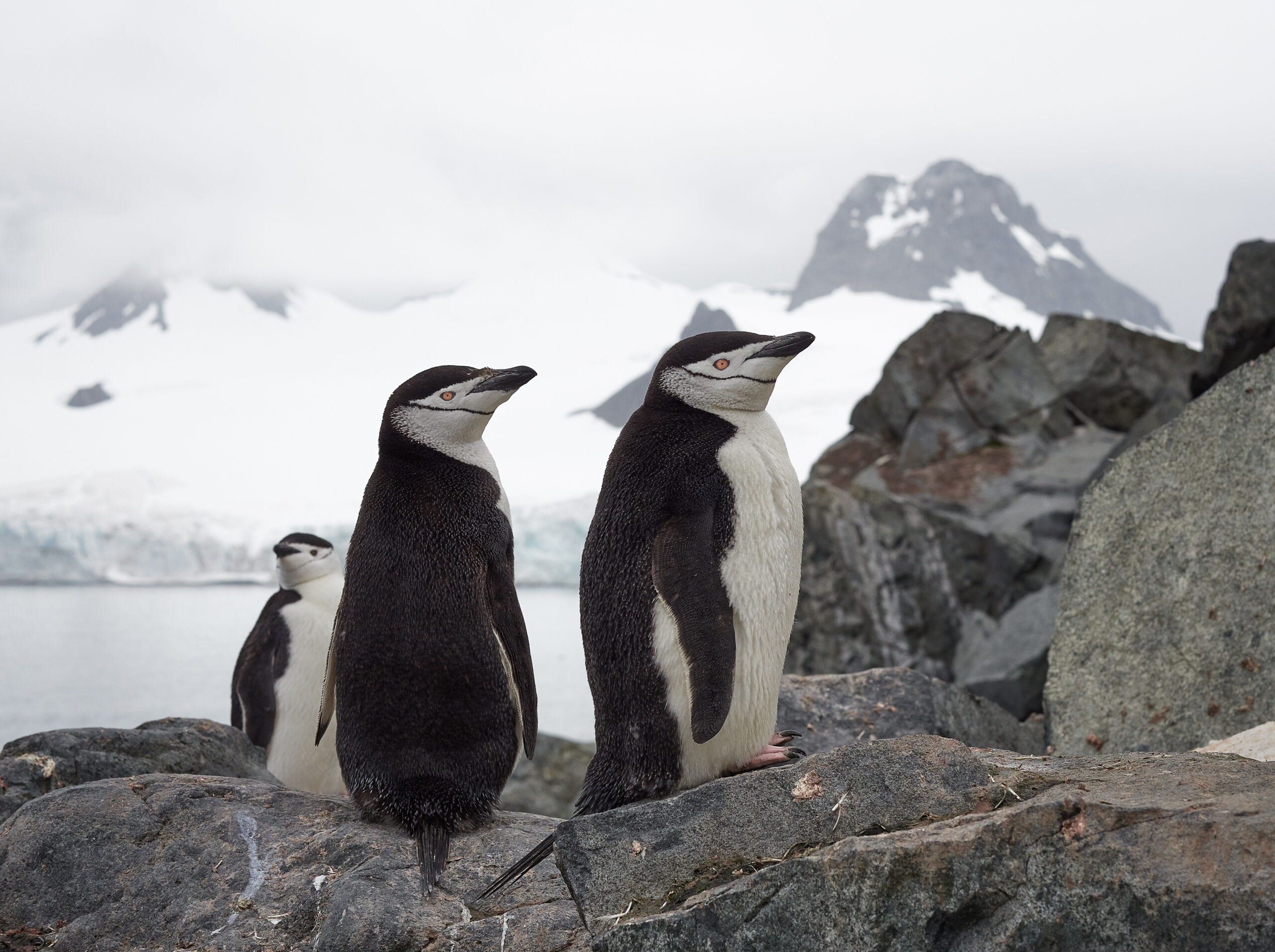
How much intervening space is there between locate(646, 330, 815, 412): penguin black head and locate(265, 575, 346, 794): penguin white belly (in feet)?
6.80

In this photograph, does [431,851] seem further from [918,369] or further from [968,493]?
[918,369]

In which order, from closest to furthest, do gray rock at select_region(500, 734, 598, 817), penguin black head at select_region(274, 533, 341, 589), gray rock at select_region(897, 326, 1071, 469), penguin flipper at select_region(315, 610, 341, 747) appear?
penguin flipper at select_region(315, 610, 341, 747), penguin black head at select_region(274, 533, 341, 589), gray rock at select_region(500, 734, 598, 817), gray rock at select_region(897, 326, 1071, 469)

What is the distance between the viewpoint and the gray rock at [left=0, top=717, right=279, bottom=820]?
3.22 metres

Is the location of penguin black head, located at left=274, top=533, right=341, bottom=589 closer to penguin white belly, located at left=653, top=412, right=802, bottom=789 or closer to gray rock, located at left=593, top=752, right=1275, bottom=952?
penguin white belly, located at left=653, top=412, right=802, bottom=789

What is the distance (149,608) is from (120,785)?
1653cm

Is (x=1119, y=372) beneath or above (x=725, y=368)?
above

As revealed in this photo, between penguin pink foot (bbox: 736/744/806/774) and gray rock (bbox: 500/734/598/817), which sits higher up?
penguin pink foot (bbox: 736/744/806/774)

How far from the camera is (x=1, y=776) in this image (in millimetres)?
3178

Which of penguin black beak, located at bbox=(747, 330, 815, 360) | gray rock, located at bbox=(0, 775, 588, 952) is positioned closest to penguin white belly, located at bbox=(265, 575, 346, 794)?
gray rock, located at bbox=(0, 775, 588, 952)

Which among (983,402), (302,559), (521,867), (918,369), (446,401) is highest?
(918,369)

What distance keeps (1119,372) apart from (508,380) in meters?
9.55

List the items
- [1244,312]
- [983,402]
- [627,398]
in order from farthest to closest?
[627,398]
[983,402]
[1244,312]

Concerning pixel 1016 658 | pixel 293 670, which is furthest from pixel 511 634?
pixel 1016 658

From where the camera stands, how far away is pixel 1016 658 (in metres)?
5.70
